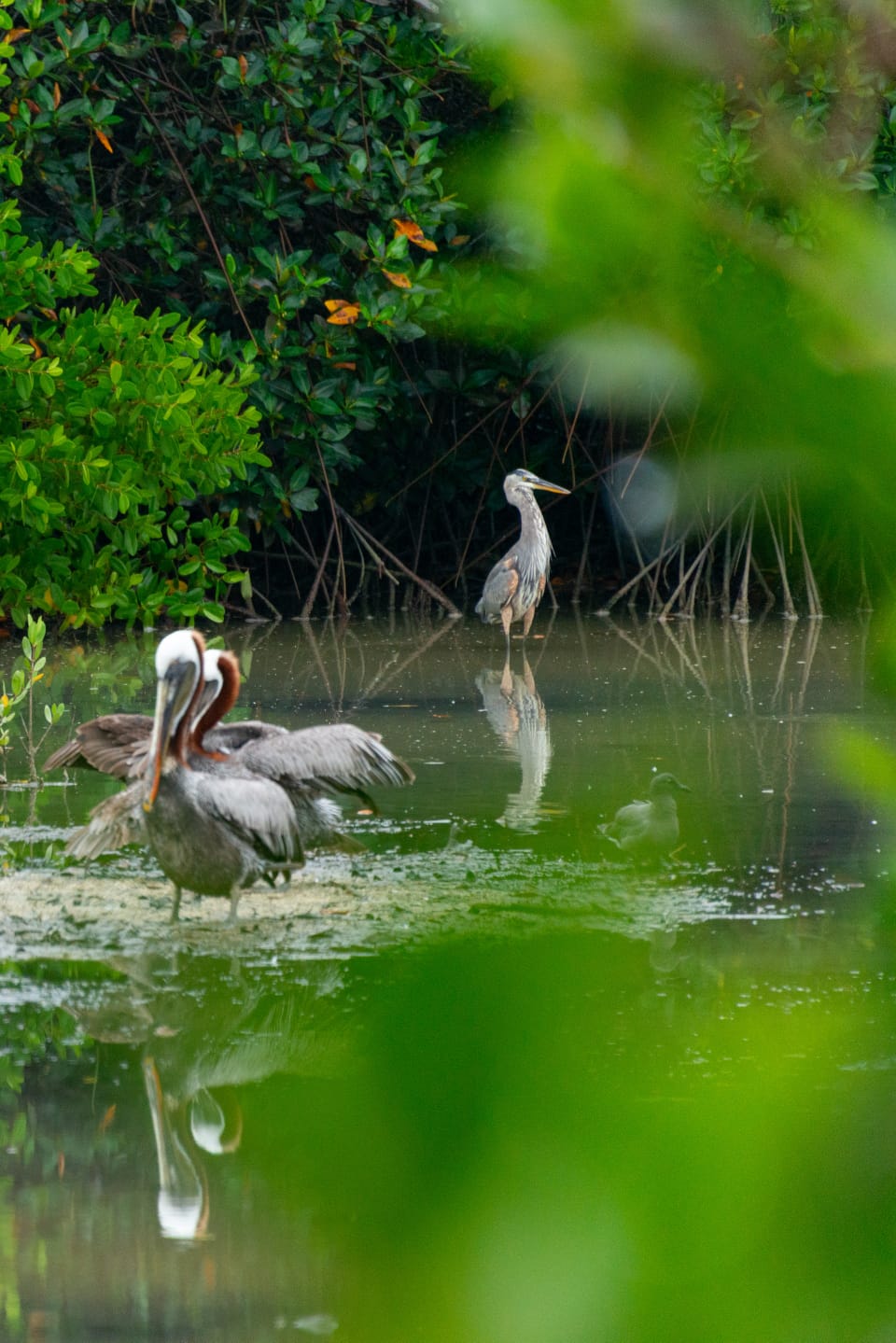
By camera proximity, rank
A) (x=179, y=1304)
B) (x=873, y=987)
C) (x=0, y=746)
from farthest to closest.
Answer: (x=0, y=746)
(x=179, y=1304)
(x=873, y=987)

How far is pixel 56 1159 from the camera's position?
9.31 feet

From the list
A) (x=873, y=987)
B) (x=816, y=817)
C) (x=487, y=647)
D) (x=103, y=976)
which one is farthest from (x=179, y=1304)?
(x=487, y=647)

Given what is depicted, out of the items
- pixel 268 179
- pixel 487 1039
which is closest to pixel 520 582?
pixel 268 179

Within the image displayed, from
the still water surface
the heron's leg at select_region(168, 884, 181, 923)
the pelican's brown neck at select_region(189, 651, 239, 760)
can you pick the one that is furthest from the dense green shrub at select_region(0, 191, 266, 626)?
the heron's leg at select_region(168, 884, 181, 923)

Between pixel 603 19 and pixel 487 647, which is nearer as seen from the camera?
pixel 603 19

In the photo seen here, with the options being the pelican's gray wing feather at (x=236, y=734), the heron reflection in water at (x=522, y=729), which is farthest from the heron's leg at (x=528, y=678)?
the pelican's gray wing feather at (x=236, y=734)

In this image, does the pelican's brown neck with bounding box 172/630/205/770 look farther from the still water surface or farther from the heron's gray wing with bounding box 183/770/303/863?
the still water surface

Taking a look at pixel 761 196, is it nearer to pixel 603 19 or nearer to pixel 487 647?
pixel 603 19

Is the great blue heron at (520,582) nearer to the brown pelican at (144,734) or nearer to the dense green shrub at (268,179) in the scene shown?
the dense green shrub at (268,179)

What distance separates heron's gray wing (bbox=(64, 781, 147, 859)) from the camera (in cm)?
397

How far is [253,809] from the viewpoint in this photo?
391 centimetres

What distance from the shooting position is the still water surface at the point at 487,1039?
1.57 ft

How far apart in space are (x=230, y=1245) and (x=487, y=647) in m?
7.02

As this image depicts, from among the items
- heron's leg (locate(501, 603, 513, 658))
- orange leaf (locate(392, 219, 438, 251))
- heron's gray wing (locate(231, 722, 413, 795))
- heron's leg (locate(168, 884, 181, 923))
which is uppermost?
orange leaf (locate(392, 219, 438, 251))
